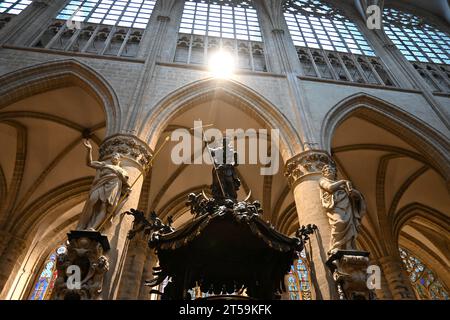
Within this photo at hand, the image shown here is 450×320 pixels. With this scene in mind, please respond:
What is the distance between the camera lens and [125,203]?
6.05 meters

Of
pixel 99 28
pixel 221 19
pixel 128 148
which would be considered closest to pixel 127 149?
pixel 128 148

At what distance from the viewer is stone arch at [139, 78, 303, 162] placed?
7641 millimetres

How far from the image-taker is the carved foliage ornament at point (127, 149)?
263 inches

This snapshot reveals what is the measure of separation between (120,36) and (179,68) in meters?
2.86

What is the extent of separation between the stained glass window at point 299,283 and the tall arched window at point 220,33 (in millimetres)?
6995

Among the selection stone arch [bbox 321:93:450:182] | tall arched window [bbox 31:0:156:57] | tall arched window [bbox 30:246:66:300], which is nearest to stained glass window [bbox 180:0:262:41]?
tall arched window [bbox 31:0:156:57]

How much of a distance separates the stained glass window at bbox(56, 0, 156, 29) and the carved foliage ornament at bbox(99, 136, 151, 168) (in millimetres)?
6180

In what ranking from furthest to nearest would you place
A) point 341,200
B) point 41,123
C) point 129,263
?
point 41,123
point 129,263
point 341,200

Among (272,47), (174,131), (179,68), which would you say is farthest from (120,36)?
(272,47)

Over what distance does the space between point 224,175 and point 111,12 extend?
9999 millimetres

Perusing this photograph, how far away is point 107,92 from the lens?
26.7 feet

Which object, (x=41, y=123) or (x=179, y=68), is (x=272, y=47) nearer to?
(x=179, y=68)

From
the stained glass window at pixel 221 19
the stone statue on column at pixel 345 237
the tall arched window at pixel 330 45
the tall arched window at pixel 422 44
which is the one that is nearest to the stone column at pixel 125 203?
the stone statue on column at pixel 345 237
